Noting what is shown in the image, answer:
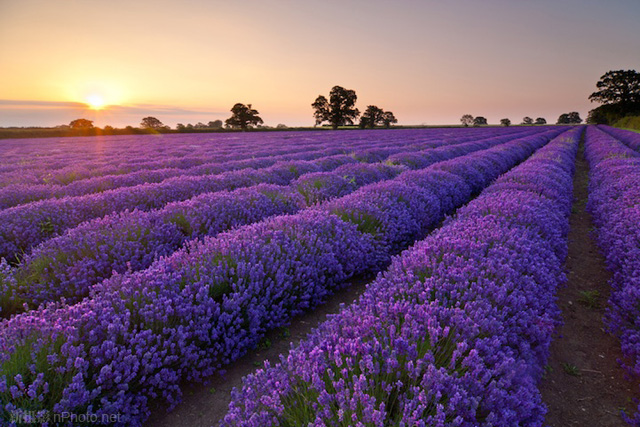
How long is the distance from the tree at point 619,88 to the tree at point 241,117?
7995 cm

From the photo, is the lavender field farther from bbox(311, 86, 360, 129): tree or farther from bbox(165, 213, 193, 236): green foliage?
bbox(311, 86, 360, 129): tree

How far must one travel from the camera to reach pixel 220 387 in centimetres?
266

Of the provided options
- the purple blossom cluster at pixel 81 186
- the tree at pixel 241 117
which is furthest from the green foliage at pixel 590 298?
the tree at pixel 241 117

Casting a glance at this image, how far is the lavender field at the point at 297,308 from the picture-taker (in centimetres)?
167

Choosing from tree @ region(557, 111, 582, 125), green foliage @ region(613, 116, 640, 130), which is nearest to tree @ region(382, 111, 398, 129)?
green foliage @ region(613, 116, 640, 130)

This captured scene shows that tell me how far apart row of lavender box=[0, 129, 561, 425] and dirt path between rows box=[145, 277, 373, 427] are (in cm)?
12

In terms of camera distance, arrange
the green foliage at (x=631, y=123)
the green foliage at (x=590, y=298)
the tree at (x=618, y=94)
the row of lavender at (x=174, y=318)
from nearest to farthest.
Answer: the row of lavender at (x=174, y=318)
the green foliage at (x=590, y=298)
the green foliage at (x=631, y=123)
the tree at (x=618, y=94)

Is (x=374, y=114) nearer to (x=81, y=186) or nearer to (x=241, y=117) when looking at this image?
(x=241, y=117)

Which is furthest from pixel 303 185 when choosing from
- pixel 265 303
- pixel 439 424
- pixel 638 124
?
pixel 638 124

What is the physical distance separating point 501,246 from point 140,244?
165 inches

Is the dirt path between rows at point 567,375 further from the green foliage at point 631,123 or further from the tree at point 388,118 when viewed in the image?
the tree at point 388,118

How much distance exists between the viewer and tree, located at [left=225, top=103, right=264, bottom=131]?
75.0m

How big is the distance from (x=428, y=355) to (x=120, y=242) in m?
3.84

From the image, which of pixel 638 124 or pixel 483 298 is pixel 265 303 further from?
pixel 638 124
